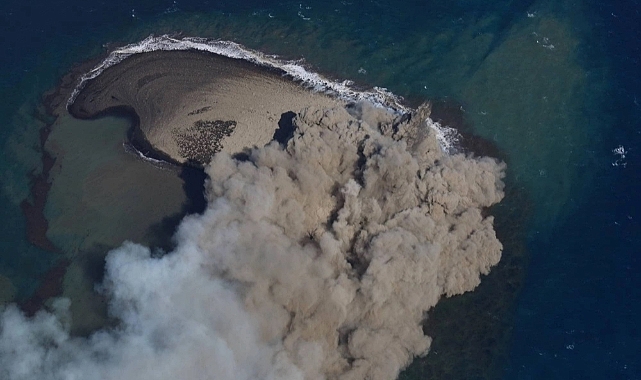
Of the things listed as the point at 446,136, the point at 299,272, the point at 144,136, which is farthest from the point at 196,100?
the point at 299,272

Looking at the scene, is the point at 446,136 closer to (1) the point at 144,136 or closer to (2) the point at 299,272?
(2) the point at 299,272

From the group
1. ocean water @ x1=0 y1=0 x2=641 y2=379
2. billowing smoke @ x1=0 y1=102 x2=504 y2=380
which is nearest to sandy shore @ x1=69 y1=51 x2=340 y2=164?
ocean water @ x1=0 y1=0 x2=641 y2=379

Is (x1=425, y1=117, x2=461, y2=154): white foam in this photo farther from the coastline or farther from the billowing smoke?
the billowing smoke

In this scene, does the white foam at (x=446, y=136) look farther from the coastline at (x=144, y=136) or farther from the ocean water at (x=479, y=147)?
the ocean water at (x=479, y=147)

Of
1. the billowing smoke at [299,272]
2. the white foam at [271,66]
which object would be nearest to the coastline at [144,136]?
the white foam at [271,66]

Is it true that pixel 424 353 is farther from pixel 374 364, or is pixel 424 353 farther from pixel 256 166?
pixel 256 166
